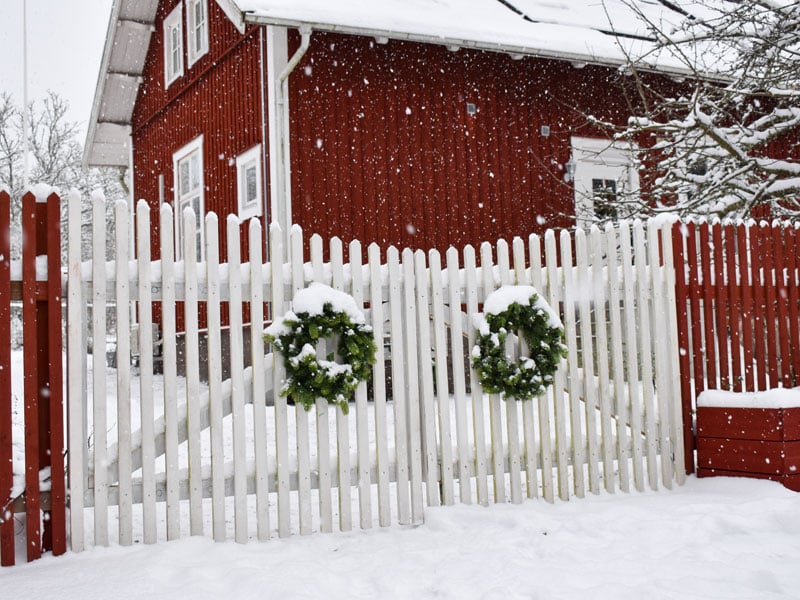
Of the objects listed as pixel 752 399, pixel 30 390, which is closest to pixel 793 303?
pixel 752 399

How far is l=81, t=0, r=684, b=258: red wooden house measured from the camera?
9.98m

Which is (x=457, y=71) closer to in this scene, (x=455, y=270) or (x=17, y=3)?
(x=455, y=270)

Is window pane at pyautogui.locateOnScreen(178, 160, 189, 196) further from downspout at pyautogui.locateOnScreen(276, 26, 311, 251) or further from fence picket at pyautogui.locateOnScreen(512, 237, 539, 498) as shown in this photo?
fence picket at pyautogui.locateOnScreen(512, 237, 539, 498)

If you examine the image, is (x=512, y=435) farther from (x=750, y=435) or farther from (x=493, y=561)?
(x=750, y=435)

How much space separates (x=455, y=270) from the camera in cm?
471

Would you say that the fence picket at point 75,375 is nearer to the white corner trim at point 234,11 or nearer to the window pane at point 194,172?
the white corner trim at point 234,11

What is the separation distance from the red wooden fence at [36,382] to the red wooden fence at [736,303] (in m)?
3.96

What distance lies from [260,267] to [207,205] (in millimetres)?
8668

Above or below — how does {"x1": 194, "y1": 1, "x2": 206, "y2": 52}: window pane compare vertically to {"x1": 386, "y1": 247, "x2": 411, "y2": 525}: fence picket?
above

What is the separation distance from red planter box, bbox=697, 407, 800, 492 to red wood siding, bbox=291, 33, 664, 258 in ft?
19.3

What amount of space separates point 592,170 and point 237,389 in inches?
371

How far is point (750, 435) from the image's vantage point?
5027 mm

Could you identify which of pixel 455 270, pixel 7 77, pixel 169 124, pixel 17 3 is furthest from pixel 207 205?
pixel 17 3

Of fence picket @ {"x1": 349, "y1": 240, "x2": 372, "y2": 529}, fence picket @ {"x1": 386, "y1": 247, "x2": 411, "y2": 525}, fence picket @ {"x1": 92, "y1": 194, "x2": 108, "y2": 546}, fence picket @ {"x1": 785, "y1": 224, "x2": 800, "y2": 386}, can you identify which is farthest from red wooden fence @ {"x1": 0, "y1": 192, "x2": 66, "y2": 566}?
fence picket @ {"x1": 785, "y1": 224, "x2": 800, "y2": 386}
